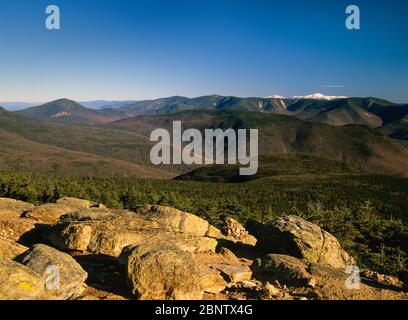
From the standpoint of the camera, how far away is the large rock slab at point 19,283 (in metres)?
16.7

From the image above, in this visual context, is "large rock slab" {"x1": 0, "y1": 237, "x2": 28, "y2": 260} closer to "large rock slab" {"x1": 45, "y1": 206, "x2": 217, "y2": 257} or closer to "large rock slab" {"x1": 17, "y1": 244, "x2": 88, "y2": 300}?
"large rock slab" {"x1": 17, "y1": 244, "x2": 88, "y2": 300}

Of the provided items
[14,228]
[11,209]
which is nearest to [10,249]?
[14,228]

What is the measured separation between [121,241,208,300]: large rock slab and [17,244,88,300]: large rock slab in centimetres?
283

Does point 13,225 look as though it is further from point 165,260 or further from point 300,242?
point 300,242

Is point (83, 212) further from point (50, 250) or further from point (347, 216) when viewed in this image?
point (347, 216)

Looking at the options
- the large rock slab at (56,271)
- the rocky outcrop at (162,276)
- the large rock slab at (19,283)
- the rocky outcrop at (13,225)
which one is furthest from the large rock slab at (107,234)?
the large rock slab at (19,283)

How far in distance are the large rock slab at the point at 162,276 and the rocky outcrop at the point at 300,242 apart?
1327 cm

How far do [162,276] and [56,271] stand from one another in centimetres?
553

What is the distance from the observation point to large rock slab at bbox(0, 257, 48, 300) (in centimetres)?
1669

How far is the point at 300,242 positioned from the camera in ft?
102

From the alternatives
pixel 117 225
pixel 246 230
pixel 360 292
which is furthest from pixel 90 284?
pixel 246 230

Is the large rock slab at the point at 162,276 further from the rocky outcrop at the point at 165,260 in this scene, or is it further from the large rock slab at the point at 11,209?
the large rock slab at the point at 11,209

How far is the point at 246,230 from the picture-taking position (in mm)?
38312
